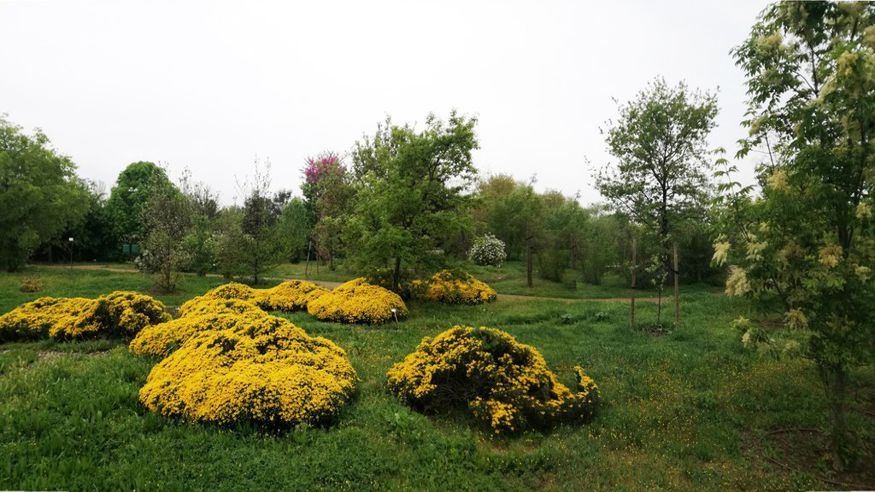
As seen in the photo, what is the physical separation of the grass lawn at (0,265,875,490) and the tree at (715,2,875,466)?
1.42 meters

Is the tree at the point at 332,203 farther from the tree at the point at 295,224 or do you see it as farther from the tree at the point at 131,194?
the tree at the point at 131,194

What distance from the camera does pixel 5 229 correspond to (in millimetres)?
21406

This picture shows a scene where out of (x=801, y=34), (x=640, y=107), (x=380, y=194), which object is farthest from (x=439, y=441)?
(x=640, y=107)

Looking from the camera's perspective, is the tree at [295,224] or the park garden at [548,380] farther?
the tree at [295,224]

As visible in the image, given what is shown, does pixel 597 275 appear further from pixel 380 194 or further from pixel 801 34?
pixel 801 34

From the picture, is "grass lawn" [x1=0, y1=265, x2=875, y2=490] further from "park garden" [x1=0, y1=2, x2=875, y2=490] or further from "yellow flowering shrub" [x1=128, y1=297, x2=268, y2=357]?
"yellow flowering shrub" [x1=128, y1=297, x2=268, y2=357]

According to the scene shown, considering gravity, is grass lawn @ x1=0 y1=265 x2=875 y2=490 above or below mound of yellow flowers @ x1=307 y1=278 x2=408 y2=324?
below

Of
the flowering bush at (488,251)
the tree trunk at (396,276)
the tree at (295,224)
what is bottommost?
the tree trunk at (396,276)

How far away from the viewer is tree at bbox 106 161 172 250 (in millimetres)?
34938

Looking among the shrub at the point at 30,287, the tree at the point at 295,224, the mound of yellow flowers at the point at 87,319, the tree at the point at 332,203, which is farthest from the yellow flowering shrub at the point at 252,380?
the tree at the point at 295,224

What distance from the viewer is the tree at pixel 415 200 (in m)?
14.9

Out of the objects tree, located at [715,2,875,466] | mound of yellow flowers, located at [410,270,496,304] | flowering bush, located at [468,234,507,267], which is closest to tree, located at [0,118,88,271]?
mound of yellow flowers, located at [410,270,496,304]

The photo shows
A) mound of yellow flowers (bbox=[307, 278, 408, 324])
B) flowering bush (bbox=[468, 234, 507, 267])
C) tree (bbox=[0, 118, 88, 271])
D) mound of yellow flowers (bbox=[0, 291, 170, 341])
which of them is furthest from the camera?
flowering bush (bbox=[468, 234, 507, 267])

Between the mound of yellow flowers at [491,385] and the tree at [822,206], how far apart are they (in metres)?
2.95
